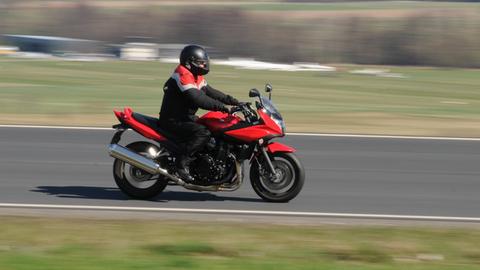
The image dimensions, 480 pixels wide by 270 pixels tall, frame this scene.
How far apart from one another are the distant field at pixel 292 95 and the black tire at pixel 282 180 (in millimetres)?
6990

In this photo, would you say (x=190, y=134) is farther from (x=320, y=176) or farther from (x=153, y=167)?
(x=320, y=176)

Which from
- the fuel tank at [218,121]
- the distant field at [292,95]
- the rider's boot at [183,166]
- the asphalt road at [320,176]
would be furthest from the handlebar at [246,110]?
the distant field at [292,95]

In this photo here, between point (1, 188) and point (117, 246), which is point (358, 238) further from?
point (1, 188)

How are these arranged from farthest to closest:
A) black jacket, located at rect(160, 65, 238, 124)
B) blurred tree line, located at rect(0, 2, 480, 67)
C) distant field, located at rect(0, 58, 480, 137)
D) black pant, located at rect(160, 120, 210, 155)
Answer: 1. blurred tree line, located at rect(0, 2, 480, 67)
2. distant field, located at rect(0, 58, 480, 137)
3. black pant, located at rect(160, 120, 210, 155)
4. black jacket, located at rect(160, 65, 238, 124)

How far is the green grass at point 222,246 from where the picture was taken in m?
6.98

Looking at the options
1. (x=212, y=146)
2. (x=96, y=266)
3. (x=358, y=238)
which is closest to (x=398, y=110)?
(x=212, y=146)

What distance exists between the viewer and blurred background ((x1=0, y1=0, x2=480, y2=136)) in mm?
21359

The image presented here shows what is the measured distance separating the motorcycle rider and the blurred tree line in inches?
1367

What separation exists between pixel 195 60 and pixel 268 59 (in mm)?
36436

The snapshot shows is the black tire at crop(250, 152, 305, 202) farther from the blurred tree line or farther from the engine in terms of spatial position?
the blurred tree line

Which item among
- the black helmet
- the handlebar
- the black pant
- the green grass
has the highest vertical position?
the black helmet

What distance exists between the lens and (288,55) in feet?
156

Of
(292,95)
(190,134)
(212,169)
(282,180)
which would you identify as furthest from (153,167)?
(292,95)

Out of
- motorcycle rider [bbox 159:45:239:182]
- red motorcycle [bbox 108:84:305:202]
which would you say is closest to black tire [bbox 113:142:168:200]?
red motorcycle [bbox 108:84:305:202]
